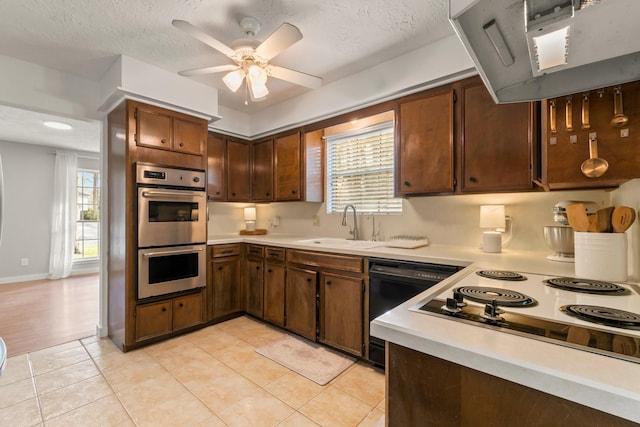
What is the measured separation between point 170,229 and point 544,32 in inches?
114

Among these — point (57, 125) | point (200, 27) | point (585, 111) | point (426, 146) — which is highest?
point (200, 27)

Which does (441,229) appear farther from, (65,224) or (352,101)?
(65,224)

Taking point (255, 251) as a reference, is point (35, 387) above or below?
below

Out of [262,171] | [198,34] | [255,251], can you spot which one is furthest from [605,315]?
[262,171]

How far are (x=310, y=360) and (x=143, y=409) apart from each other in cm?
117

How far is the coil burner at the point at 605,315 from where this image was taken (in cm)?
76

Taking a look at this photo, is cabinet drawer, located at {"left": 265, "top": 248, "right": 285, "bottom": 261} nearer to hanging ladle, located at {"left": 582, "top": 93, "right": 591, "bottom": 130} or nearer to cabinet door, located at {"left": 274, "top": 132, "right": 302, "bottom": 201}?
cabinet door, located at {"left": 274, "top": 132, "right": 302, "bottom": 201}

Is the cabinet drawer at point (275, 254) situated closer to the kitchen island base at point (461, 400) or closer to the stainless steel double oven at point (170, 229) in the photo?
the stainless steel double oven at point (170, 229)

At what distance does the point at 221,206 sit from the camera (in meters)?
3.95

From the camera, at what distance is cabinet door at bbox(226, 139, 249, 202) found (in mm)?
3678

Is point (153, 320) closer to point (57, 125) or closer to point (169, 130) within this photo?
point (169, 130)

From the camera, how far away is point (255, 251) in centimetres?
324

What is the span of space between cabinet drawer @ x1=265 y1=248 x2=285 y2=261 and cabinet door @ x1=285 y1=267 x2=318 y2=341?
174 mm

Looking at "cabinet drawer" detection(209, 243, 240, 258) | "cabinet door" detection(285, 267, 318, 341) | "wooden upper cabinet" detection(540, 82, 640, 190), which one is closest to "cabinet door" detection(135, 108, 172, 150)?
"cabinet drawer" detection(209, 243, 240, 258)
